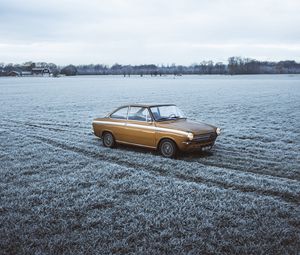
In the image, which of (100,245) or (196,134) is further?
(196,134)

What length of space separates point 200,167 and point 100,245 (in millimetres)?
4607

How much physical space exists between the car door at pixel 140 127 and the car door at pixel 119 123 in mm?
165

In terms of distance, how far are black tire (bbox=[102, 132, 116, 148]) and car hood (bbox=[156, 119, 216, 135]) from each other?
1.95 m

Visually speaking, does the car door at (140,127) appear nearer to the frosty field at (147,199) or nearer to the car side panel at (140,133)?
the car side panel at (140,133)

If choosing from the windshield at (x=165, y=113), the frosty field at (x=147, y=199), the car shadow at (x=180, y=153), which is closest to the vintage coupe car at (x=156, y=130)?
the windshield at (x=165, y=113)

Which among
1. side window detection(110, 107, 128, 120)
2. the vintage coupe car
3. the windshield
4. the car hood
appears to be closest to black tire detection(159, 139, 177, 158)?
the vintage coupe car

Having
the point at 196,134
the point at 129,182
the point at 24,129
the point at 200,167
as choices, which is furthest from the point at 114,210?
the point at 24,129

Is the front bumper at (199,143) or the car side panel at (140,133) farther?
the car side panel at (140,133)

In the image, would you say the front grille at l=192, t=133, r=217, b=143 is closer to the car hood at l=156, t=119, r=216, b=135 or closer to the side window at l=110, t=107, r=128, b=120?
the car hood at l=156, t=119, r=216, b=135

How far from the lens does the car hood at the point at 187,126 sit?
32.4 feet

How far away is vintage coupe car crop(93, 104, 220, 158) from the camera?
982 cm

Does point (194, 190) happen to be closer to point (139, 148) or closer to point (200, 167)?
point (200, 167)

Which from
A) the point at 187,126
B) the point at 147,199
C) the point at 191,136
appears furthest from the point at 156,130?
the point at 147,199

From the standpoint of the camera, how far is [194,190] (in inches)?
285
